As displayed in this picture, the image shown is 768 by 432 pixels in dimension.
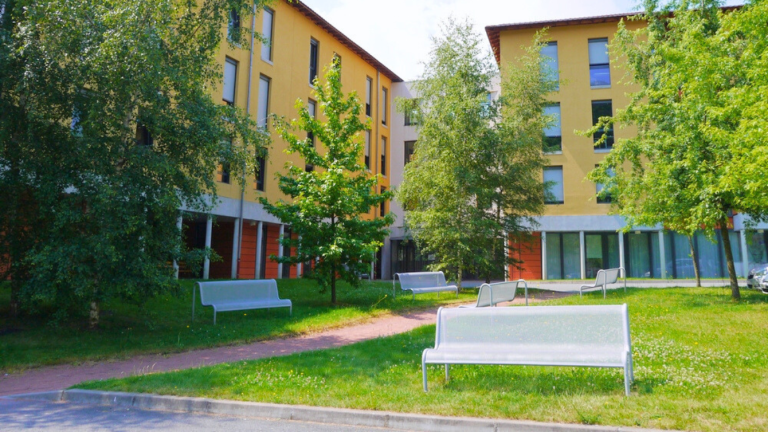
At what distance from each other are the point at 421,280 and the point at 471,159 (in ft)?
17.5

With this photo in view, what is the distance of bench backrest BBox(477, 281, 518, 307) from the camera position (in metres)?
9.91

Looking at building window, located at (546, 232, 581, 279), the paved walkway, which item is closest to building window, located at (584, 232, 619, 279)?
building window, located at (546, 232, 581, 279)

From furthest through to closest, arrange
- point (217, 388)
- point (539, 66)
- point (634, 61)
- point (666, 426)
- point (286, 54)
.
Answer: point (286, 54), point (539, 66), point (634, 61), point (217, 388), point (666, 426)

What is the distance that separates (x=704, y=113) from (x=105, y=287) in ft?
45.6

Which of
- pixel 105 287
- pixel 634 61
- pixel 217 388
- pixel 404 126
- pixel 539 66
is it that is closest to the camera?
pixel 217 388

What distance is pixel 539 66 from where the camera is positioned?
2109 centimetres

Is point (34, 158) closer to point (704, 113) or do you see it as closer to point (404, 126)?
point (704, 113)

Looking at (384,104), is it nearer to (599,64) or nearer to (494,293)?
(599,64)

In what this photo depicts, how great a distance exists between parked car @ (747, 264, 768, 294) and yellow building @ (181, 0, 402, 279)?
57.2 feet

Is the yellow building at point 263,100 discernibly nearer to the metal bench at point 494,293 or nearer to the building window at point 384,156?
the building window at point 384,156

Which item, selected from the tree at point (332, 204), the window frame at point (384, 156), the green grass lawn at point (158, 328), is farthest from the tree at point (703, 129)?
the window frame at point (384, 156)

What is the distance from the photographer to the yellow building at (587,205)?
29.6m

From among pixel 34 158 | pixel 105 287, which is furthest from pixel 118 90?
pixel 105 287

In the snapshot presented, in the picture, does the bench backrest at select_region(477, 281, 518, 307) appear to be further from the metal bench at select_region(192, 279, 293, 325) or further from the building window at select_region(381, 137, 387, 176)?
the building window at select_region(381, 137, 387, 176)
